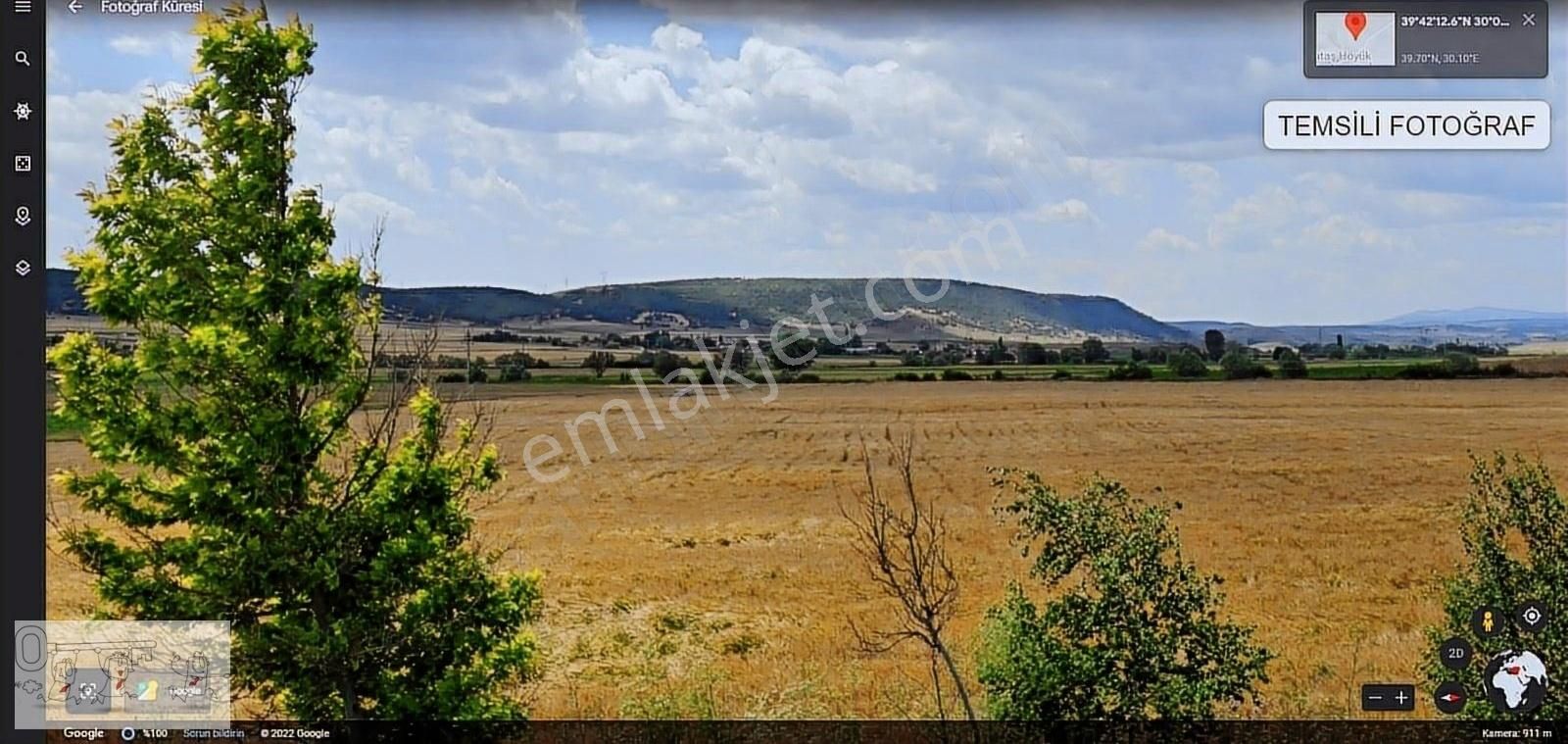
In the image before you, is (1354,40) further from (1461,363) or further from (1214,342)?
(1461,363)

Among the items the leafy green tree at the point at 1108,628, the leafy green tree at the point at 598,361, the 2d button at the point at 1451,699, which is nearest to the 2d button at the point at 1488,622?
the 2d button at the point at 1451,699

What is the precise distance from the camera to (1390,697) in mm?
3006

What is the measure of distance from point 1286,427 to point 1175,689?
2.36 meters

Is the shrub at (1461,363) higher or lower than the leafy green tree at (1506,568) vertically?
higher

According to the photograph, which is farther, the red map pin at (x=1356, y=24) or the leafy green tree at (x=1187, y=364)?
the leafy green tree at (x=1187, y=364)

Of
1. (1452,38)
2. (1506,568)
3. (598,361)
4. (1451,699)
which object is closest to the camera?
(1452,38)

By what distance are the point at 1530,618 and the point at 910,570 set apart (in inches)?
76.6

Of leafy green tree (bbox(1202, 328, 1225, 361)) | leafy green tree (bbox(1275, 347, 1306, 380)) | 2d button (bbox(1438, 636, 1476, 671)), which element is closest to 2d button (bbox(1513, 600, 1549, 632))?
2d button (bbox(1438, 636, 1476, 671))

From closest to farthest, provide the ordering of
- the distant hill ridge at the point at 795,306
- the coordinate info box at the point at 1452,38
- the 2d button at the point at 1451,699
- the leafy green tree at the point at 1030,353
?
the coordinate info box at the point at 1452,38 < the 2d button at the point at 1451,699 < the distant hill ridge at the point at 795,306 < the leafy green tree at the point at 1030,353

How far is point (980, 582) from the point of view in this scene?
4027mm

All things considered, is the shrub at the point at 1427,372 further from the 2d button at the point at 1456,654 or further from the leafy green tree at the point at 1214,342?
the 2d button at the point at 1456,654

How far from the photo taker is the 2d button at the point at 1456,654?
116 inches

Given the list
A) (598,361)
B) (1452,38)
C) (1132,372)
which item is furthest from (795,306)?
(1452,38)

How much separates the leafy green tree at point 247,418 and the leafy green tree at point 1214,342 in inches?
98.7
